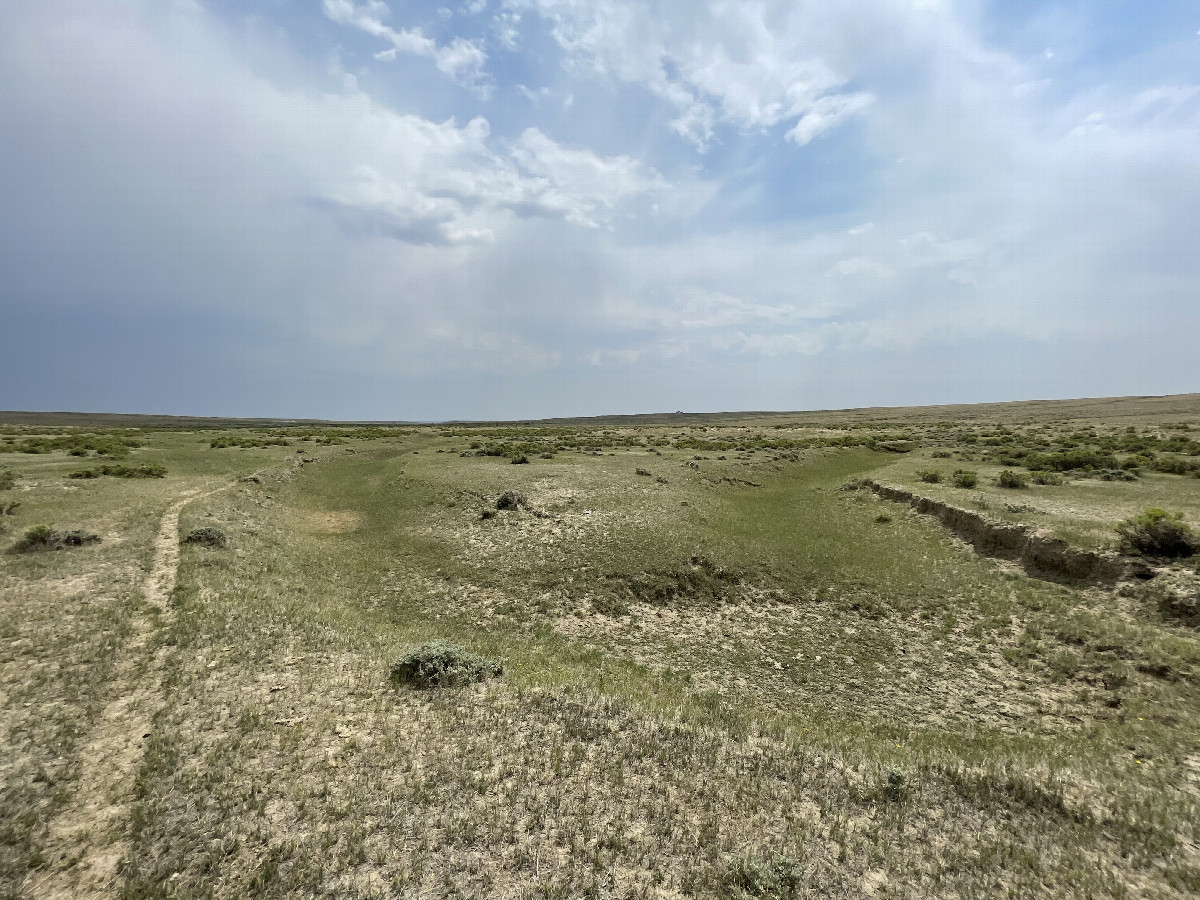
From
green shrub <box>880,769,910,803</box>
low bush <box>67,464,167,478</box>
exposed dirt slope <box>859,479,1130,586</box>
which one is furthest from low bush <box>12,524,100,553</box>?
exposed dirt slope <box>859,479,1130,586</box>

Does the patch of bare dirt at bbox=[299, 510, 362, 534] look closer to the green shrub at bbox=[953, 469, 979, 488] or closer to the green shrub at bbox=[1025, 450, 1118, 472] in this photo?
the green shrub at bbox=[953, 469, 979, 488]

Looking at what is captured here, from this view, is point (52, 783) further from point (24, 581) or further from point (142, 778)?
point (24, 581)

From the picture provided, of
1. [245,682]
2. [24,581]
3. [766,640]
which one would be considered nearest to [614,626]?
[766,640]

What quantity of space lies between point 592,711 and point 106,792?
358 inches

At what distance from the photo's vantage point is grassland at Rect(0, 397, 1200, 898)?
797 cm

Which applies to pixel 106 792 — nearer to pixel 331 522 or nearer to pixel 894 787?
pixel 894 787

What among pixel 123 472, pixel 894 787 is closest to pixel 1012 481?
pixel 894 787

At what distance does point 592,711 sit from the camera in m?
12.6

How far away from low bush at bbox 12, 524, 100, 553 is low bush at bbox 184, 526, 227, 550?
3.38m

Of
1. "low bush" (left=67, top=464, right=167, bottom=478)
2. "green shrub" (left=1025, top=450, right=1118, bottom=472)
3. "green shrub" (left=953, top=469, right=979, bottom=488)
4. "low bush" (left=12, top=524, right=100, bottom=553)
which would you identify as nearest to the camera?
"low bush" (left=12, top=524, right=100, bottom=553)

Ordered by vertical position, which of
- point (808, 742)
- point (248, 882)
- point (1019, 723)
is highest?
point (248, 882)

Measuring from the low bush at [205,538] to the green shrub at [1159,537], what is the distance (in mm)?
39900

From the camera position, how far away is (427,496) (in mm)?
38219

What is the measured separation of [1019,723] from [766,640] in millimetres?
7777
